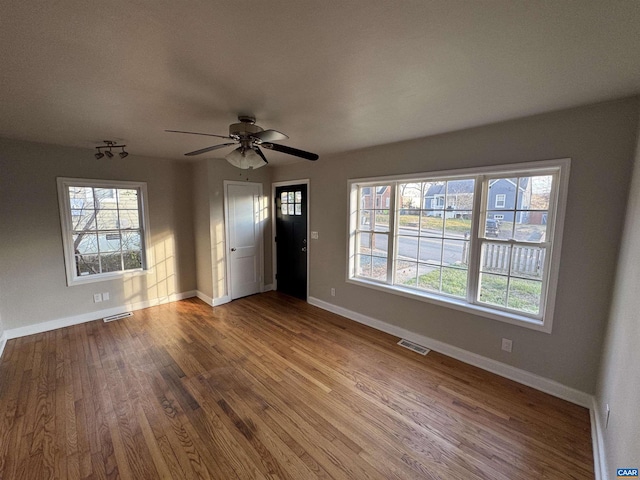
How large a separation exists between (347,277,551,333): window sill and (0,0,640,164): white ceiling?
5.90 ft

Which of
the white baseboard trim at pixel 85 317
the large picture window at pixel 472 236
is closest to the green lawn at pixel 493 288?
the large picture window at pixel 472 236

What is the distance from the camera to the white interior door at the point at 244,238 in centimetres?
449

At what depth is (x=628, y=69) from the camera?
1.50 meters

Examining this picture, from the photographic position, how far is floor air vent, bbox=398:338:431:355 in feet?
9.87

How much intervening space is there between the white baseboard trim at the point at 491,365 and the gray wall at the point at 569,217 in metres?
0.05

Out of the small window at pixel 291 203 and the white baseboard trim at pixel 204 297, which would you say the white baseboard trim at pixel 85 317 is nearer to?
the white baseboard trim at pixel 204 297

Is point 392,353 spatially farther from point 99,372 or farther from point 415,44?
point 99,372

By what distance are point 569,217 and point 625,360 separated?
1121 mm

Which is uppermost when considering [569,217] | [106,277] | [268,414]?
[569,217]

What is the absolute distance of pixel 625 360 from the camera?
1515 millimetres

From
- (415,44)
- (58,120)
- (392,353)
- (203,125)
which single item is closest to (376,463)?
(392,353)

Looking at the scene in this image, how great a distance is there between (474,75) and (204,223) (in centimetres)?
402

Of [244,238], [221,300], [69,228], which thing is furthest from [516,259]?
[69,228]

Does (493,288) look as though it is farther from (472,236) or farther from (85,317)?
(85,317)
